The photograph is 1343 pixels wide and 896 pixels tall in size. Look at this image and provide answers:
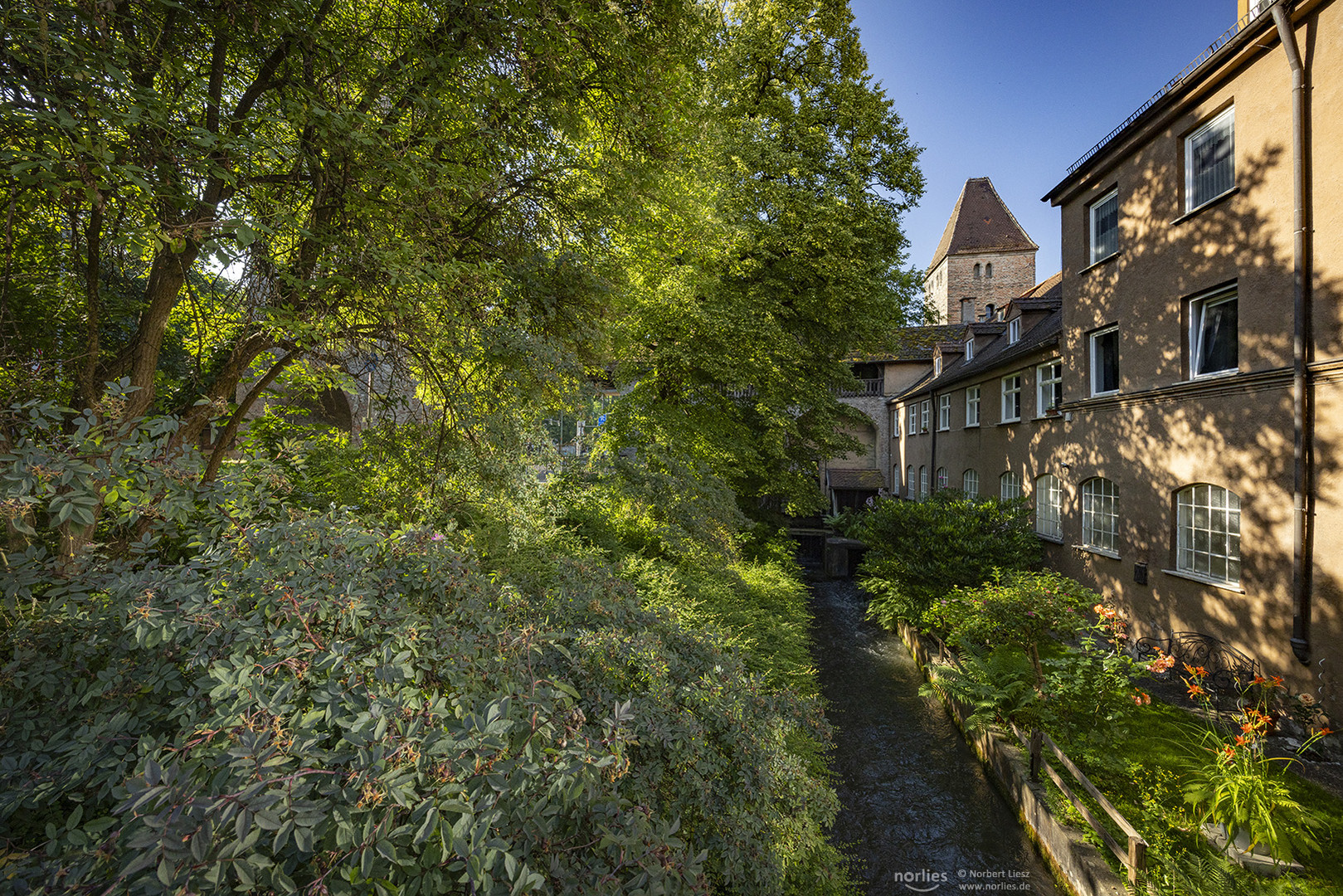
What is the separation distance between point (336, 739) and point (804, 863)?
9.93ft

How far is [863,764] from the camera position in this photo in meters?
7.89

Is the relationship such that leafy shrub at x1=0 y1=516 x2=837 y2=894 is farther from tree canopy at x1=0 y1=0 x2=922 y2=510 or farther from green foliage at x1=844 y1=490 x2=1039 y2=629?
green foliage at x1=844 y1=490 x2=1039 y2=629

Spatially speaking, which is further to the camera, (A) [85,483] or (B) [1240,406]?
(B) [1240,406]

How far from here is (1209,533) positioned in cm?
874

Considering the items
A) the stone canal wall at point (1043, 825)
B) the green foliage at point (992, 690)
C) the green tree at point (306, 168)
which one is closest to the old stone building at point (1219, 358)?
the green foliage at point (992, 690)

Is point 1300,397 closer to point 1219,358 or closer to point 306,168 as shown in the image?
point 1219,358

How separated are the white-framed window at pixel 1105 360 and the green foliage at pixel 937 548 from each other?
2854 mm

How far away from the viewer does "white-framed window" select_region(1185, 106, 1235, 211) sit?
848 cm

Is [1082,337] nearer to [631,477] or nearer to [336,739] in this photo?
[631,477]

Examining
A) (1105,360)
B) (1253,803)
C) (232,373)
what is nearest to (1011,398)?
(1105,360)

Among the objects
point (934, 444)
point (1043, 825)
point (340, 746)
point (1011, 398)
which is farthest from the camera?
point (934, 444)

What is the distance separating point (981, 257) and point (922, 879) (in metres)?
39.0

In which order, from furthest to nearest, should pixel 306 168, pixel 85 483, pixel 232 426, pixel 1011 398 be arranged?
pixel 1011 398, pixel 232 426, pixel 306 168, pixel 85 483

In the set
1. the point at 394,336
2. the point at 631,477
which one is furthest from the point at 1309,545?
the point at 394,336
